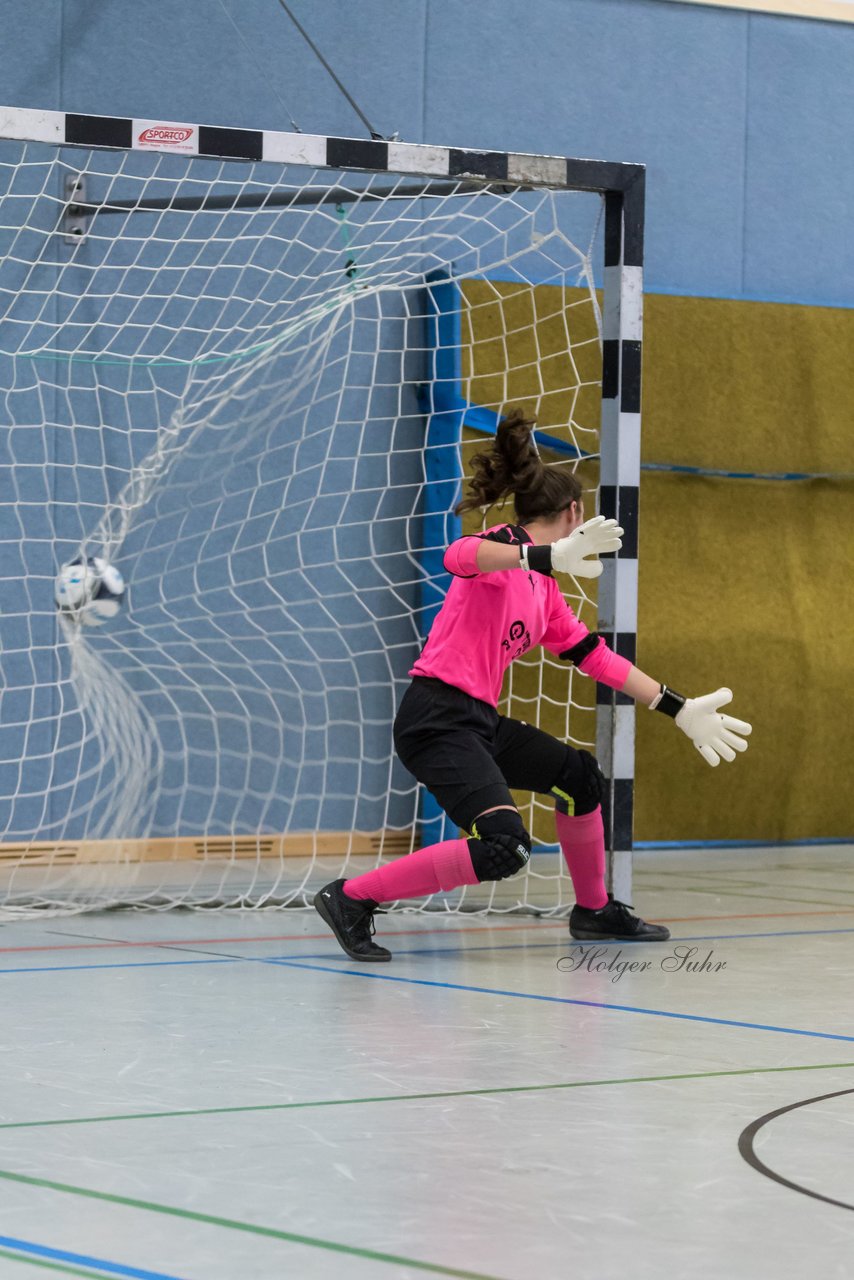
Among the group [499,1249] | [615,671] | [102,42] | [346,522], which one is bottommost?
[499,1249]

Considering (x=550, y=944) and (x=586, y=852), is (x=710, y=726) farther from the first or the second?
(x=550, y=944)

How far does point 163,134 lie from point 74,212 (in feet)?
8.12

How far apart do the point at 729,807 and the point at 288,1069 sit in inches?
242

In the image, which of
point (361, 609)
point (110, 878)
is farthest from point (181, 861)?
point (361, 609)

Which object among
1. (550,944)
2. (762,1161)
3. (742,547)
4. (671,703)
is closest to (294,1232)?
(762,1161)

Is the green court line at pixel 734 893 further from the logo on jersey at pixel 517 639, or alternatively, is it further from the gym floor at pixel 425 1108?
the logo on jersey at pixel 517 639

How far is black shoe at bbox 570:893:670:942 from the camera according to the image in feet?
18.7

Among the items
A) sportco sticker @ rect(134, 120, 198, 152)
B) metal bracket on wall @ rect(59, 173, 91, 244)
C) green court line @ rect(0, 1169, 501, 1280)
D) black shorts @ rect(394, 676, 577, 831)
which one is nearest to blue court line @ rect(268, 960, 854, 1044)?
black shorts @ rect(394, 676, 577, 831)

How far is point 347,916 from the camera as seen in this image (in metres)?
5.12

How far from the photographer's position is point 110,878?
741 centimetres

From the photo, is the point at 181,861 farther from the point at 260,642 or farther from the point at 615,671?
the point at 615,671

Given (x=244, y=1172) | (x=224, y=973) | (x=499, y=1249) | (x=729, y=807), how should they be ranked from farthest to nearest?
(x=729, y=807) < (x=224, y=973) < (x=244, y=1172) < (x=499, y=1249)

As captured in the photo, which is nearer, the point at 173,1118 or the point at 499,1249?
the point at 499,1249

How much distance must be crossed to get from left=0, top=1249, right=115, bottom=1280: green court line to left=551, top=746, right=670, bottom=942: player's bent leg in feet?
10.8
